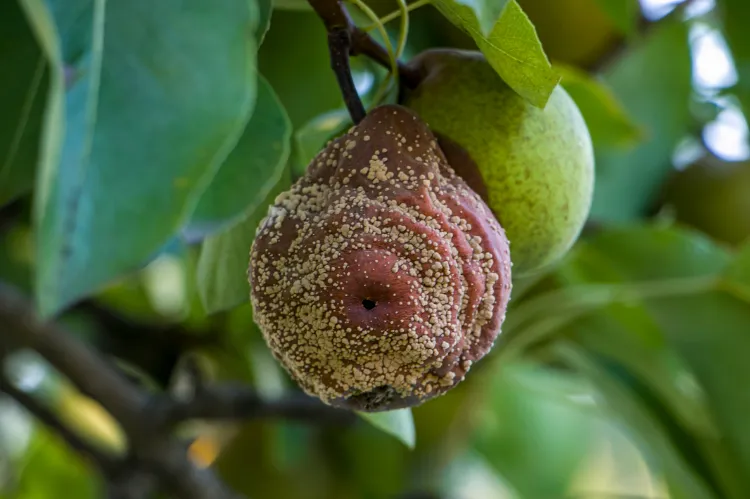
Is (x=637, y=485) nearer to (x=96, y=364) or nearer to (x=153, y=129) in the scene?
(x=96, y=364)

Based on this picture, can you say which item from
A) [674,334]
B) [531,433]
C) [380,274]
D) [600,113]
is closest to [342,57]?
[380,274]

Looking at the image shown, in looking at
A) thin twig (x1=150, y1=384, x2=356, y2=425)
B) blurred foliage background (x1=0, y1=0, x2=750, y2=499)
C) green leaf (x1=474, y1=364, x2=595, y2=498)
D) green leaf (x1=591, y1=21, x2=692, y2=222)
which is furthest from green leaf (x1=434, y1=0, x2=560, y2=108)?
green leaf (x1=474, y1=364, x2=595, y2=498)

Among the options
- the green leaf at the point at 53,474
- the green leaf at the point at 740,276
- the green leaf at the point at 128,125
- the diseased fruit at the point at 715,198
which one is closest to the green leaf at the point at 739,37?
the diseased fruit at the point at 715,198

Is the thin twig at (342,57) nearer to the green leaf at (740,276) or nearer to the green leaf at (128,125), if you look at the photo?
the green leaf at (128,125)

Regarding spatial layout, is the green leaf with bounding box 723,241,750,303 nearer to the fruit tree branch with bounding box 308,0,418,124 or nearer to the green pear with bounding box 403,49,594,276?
the green pear with bounding box 403,49,594,276

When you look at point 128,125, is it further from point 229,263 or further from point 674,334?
point 674,334

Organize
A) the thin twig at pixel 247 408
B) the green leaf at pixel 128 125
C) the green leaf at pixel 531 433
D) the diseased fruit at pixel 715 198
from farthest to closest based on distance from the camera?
1. the green leaf at pixel 531 433
2. the diseased fruit at pixel 715 198
3. the thin twig at pixel 247 408
4. the green leaf at pixel 128 125
